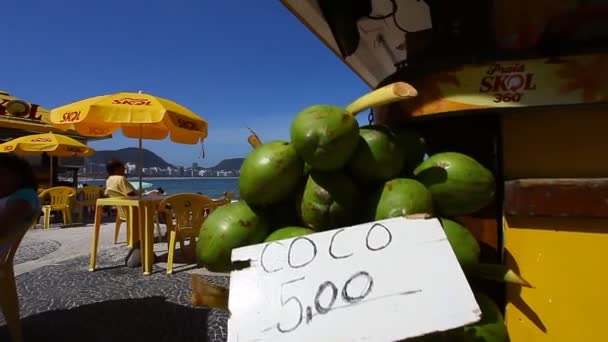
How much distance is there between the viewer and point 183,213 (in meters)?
6.15

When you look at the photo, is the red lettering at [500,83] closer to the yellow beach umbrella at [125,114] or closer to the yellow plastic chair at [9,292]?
the yellow plastic chair at [9,292]

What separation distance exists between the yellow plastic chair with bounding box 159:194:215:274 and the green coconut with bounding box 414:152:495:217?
17.0 ft

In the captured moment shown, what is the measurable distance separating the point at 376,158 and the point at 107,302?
445cm

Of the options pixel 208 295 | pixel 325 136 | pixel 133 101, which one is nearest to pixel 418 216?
pixel 325 136

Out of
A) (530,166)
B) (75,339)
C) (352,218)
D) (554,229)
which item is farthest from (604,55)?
(75,339)

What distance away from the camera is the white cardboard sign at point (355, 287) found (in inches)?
32.0

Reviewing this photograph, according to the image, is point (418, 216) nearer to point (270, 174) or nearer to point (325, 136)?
point (325, 136)

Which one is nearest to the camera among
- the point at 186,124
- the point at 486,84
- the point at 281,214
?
the point at 281,214

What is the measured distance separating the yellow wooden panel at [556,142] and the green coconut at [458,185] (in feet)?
1.11

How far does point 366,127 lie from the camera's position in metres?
1.23

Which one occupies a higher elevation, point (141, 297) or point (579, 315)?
point (579, 315)

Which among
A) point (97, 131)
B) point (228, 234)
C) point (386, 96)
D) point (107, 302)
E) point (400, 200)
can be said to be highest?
point (97, 131)

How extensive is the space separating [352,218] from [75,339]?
3.51 metres

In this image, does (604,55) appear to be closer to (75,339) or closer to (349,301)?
(349,301)
